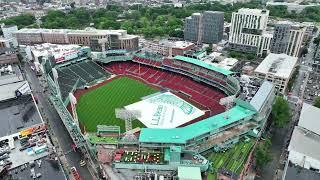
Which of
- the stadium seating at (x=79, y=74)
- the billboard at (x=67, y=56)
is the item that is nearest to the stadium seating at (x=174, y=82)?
the stadium seating at (x=79, y=74)

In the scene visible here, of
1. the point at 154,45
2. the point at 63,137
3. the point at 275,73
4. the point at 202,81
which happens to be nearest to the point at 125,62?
the point at 154,45

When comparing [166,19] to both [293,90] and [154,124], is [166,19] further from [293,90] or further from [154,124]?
[154,124]

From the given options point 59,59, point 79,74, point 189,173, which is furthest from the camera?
point 59,59

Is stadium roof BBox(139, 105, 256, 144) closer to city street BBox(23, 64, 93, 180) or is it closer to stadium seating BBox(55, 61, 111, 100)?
city street BBox(23, 64, 93, 180)

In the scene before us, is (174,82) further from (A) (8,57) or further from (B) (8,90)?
(A) (8,57)

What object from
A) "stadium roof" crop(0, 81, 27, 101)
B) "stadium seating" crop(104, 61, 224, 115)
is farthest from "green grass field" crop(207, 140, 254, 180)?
"stadium roof" crop(0, 81, 27, 101)

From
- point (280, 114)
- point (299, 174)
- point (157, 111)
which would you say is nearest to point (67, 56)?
point (157, 111)
